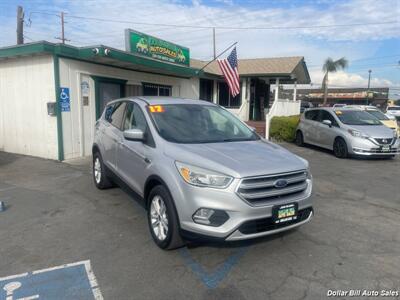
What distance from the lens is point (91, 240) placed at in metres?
4.12

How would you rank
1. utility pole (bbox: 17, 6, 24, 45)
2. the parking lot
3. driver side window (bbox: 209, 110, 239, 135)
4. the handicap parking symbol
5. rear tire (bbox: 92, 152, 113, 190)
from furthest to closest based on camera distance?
utility pole (bbox: 17, 6, 24, 45), rear tire (bbox: 92, 152, 113, 190), driver side window (bbox: 209, 110, 239, 135), the parking lot, the handicap parking symbol

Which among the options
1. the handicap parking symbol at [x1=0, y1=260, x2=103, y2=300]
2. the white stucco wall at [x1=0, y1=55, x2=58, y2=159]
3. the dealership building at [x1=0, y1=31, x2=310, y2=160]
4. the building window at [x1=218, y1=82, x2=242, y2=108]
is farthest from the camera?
the building window at [x1=218, y1=82, x2=242, y2=108]

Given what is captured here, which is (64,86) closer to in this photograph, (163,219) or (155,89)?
(155,89)

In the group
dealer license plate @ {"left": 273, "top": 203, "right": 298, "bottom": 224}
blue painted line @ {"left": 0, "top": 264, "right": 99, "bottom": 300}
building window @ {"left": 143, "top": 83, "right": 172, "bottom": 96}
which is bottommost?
blue painted line @ {"left": 0, "top": 264, "right": 99, "bottom": 300}

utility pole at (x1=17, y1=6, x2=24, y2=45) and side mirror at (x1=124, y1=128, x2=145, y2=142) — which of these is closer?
side mirror at (x1=124, y1=128, x2=145, y2=142)

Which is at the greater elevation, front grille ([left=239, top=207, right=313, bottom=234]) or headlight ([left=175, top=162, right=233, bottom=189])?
headlight ([left=175, top=162, right=233, bottom=189])

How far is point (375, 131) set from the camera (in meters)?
9.77

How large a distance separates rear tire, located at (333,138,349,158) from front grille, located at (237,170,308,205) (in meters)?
7.23

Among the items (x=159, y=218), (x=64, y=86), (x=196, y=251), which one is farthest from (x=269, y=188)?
(x=64, y=86)

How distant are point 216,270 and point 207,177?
1.00 m

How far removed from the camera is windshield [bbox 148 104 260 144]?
414cm

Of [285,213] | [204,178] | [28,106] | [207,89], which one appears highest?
[207,89]

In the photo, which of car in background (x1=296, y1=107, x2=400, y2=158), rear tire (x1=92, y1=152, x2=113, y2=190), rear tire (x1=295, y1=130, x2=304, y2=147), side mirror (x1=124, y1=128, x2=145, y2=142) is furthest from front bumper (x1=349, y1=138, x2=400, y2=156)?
side mirror (x1=124, y1=128, x2=145, y2=142)

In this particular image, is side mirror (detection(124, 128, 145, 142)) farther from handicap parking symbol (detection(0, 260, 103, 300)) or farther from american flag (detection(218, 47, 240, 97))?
american flag (detection(218, 47, 240, 97))
